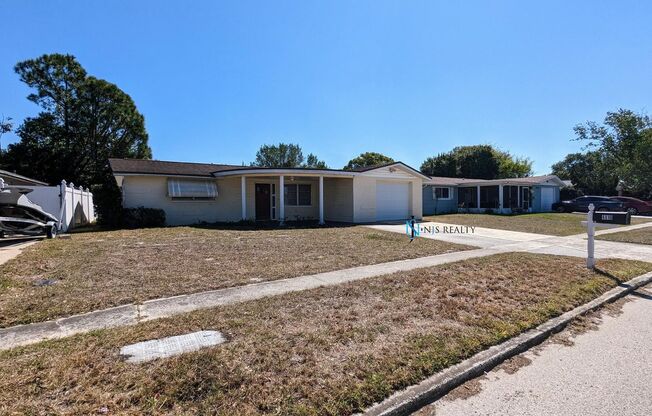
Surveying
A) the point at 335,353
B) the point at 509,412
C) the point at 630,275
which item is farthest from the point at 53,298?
the point at 630,275

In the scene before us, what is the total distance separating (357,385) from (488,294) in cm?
349

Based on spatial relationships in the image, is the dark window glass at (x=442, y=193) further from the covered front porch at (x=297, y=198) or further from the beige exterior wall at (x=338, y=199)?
the covered front porch at (x=297, y=198)

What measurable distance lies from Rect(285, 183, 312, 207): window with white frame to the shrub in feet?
21.9

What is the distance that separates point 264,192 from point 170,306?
14.7 metres

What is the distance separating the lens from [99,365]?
3.00m

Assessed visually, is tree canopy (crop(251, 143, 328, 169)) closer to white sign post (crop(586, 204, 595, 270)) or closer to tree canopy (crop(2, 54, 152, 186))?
tree canopy (crop(2, 54, 152, 186))

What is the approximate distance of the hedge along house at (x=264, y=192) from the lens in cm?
1608

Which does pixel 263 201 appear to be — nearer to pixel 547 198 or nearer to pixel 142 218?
pixel 142 218

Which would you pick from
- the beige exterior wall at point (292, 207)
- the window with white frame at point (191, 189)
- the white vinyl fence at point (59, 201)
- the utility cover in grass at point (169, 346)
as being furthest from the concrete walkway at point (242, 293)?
the beige exterior wall at point (292, 207)

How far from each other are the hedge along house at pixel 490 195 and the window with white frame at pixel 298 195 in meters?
10.8

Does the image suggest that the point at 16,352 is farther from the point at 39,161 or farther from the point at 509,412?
the point at 39,161

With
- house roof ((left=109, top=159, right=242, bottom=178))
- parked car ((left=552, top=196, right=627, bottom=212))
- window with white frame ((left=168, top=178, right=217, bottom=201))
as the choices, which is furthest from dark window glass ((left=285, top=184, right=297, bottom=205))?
parked car ((left=552, top=196, right=627, bottom=212))

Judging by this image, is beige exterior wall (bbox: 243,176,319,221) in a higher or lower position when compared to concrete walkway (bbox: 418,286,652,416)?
higher

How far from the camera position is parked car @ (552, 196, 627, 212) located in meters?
25.6
